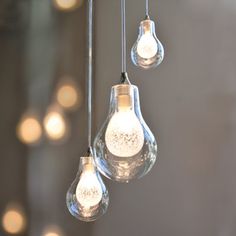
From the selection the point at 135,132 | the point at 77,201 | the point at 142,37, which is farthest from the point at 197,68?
the point at 135,132

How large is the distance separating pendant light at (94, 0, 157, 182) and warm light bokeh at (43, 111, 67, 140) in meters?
1.91

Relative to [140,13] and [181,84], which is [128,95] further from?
[140,13]

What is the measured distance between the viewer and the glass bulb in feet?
3.40

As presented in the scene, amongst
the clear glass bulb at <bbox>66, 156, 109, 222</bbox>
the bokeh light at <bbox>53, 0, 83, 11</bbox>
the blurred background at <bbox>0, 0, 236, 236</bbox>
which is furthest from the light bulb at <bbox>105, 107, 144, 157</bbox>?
the bokeh light at <bbox>53, 0, 83, 11</bbox>

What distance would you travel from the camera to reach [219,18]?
8.92 ft

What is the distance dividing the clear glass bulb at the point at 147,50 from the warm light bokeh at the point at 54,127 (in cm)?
136

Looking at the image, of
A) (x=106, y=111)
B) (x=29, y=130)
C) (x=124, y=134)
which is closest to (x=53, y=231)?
(x=29, y=130)

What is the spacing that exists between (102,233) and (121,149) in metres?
1.93

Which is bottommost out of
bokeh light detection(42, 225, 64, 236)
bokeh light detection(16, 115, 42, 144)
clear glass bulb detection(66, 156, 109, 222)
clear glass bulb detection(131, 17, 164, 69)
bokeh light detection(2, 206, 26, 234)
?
bokeh light detection(42, 225, 64, 236)

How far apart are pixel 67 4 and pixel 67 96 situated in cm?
73

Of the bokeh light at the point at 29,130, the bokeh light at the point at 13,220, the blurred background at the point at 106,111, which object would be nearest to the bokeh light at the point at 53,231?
the blurred background at the point at 106,111

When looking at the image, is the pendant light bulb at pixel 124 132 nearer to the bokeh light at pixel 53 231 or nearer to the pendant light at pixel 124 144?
the pendant light at pixel 124 144

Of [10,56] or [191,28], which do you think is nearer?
[191,28]

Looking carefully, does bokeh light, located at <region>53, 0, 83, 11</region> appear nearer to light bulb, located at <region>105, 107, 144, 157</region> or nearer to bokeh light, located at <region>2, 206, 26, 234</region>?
bokeh light, located at <region>2, 206, 26, 234</region>
